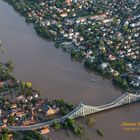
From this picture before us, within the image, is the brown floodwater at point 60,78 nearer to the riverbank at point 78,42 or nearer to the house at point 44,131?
the house at point 44,131

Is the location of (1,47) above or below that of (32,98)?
above

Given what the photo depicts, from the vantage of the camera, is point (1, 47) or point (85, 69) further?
point (1, 47)

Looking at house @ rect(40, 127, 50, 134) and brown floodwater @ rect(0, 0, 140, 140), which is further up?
brown floodwater @ rect(0, 0, 140, 140)

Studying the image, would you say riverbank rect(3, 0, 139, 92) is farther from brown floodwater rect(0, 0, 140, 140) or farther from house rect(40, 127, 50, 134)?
house rect(40, 127, 50, 134)

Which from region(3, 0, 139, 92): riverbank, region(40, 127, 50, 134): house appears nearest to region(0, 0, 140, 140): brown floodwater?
region(40, 127, 50, 134): house

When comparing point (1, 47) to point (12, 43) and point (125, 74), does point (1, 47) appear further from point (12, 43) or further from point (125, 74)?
point (125, 74)

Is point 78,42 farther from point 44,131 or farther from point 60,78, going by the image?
point 44,131

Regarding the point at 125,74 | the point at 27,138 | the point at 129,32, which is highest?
the point at 129,32

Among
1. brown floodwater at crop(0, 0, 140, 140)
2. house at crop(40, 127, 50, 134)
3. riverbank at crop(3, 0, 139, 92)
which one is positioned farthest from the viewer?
riverbank at crop(3, 0, 139, 92)

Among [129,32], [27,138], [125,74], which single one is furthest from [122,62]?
[27,138]
